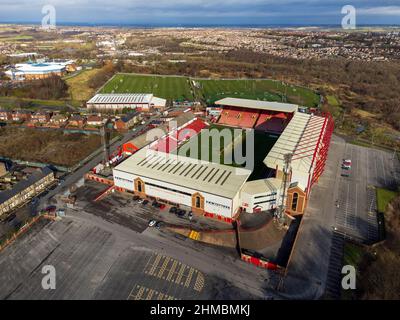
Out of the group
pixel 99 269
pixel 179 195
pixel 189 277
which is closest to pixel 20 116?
pixel 179 195

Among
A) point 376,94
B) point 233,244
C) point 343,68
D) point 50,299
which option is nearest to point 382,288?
point 233,244

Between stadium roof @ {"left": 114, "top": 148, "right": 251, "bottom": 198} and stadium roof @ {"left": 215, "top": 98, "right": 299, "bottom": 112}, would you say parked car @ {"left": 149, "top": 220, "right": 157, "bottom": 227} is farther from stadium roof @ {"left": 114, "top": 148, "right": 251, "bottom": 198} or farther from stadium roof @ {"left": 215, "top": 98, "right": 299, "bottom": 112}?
stadium roof @ {"left": 215, "top": 98, "right": 299, "bottom": 112}

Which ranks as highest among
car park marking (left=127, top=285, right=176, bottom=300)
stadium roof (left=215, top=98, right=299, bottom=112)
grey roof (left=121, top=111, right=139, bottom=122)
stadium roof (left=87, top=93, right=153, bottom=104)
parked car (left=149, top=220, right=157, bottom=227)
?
stadium roof (left=87, top=93, right=153, bottom=104)

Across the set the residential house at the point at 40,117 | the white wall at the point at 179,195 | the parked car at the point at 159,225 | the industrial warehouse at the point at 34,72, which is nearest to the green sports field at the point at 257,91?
the residential house at the point at 40,117

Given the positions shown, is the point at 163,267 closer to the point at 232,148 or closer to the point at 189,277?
the point at 189,277

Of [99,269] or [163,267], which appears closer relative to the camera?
[99,269]

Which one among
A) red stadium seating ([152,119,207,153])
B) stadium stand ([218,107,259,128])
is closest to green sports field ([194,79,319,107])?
stadium stand ([218,107,259,128])

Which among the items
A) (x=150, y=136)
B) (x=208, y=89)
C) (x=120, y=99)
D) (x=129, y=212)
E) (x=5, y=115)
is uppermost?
(x=208, y=89)
